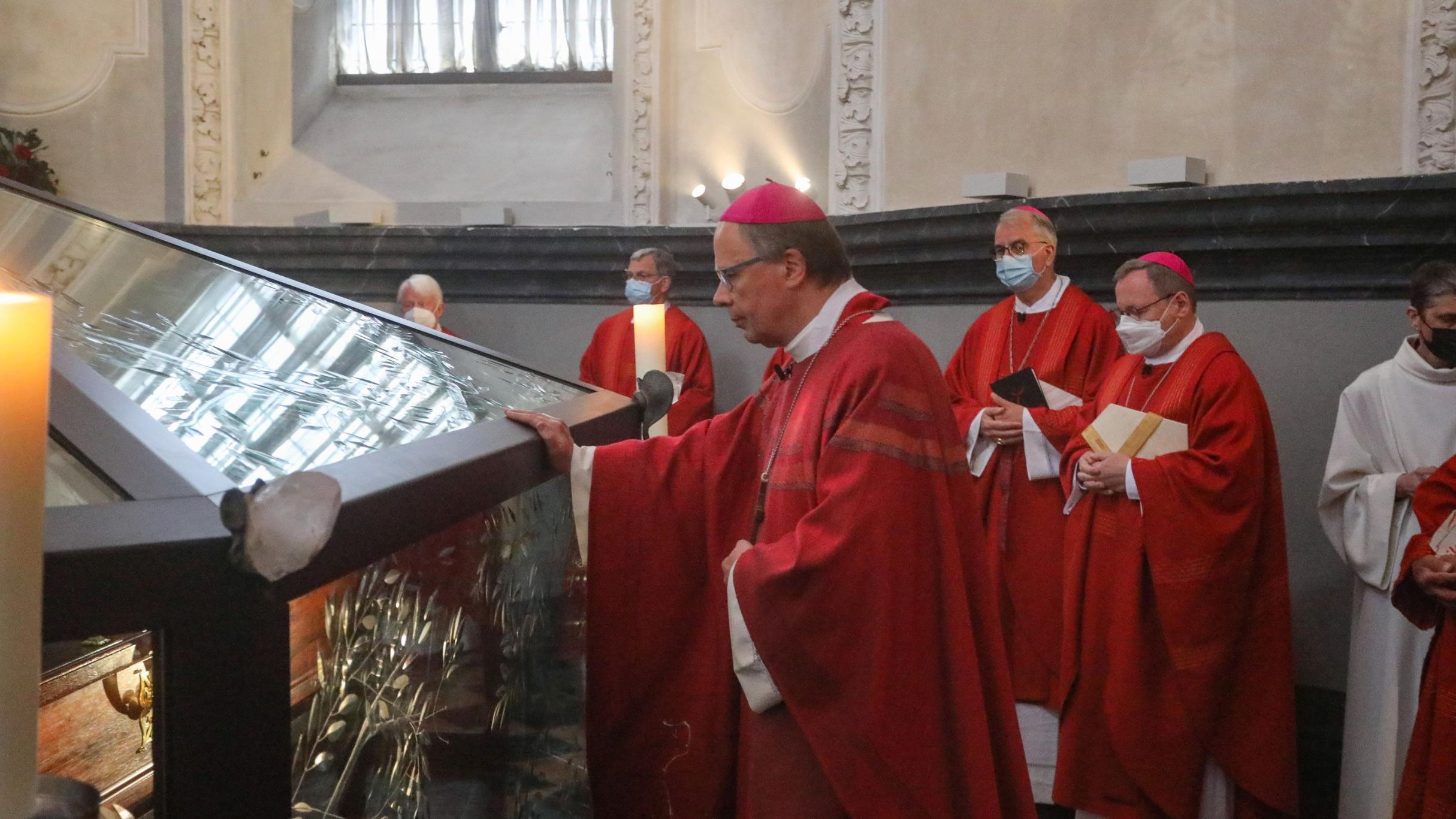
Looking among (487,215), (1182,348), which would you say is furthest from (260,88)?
(1182,348)

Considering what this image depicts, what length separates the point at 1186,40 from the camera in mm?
4168

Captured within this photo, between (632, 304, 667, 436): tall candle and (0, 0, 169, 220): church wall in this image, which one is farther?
(0, 0, 169, 220): church wall

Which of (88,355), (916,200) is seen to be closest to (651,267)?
(916,200)

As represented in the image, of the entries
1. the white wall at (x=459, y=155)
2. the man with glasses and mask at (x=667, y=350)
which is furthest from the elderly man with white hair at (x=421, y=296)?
the white wall at (x=459, y=155)

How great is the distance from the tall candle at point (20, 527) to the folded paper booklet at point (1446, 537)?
8.90ft

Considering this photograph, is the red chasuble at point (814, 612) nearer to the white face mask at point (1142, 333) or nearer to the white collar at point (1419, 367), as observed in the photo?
the white face mask at point (1142, 333)

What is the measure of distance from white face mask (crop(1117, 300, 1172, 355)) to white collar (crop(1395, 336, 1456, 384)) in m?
0.54

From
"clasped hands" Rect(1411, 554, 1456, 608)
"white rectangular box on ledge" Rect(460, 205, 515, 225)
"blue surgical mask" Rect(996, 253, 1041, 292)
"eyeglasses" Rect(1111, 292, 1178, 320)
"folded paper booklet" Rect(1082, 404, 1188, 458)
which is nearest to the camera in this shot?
"clasped hands" Rect(1411, 554, 1456, 608)

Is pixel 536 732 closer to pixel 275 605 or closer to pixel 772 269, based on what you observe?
pixel 772 269

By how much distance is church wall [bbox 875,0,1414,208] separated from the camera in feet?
12.4

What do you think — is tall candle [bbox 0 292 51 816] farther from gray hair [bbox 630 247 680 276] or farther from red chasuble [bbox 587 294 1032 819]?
gray hair [bbox 630 247 680 276]

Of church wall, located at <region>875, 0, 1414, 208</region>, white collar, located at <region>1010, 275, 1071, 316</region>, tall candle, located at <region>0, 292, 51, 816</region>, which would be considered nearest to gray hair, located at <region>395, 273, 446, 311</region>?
church wall, located at <region>875, 0, 1414, 208</region>

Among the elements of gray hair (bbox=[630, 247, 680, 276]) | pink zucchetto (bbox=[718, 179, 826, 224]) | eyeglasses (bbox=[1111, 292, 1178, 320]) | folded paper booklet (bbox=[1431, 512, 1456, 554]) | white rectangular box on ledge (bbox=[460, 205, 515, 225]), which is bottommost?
folded paper booklet (bbox=[1431, 512, 1456, 554])

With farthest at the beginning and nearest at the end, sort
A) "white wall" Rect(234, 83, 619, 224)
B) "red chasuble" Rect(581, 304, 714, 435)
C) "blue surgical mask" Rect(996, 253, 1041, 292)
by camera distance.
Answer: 1. "white wall" Rect(234, 83, 619, 224)
2. "red chasuble" Rect(581, 304, 714, 435)
3. "blue surgical mask" Rect(996, 253, 1041, 292)
